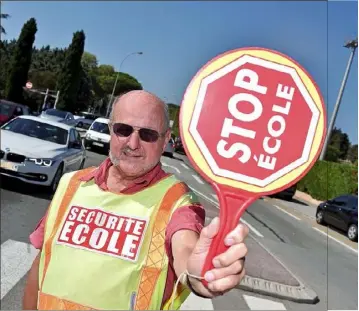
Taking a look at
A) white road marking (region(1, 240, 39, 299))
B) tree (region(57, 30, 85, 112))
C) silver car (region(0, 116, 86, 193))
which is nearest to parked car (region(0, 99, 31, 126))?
silver car (region(0, 116, 86, 193))

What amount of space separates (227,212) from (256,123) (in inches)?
4.5

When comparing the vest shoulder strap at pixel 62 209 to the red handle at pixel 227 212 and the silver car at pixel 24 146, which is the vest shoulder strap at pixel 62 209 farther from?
the silver car at pixel 24 146

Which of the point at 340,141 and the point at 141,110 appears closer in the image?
the point at 340,141

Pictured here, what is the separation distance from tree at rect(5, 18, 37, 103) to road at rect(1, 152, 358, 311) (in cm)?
56

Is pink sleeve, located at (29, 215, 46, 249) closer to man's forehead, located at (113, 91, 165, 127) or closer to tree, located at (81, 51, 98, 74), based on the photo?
man's forehead, located at (113, 91, 165, 127)

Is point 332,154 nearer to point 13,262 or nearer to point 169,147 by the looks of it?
point 169,147

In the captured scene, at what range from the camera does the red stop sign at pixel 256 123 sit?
22.1 inches

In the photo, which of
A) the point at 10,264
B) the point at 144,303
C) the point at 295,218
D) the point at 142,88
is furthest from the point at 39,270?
the point at 10,264

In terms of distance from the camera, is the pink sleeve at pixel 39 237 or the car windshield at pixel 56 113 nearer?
the pink sleeve at pixel 39 237

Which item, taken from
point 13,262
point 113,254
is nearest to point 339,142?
point 113,254

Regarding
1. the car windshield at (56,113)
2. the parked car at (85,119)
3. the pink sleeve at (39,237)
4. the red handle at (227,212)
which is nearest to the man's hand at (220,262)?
the red handle at (227,212)

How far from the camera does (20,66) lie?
227cm

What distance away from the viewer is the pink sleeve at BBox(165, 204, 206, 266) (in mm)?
884

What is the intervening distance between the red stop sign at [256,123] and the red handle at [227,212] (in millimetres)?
22
